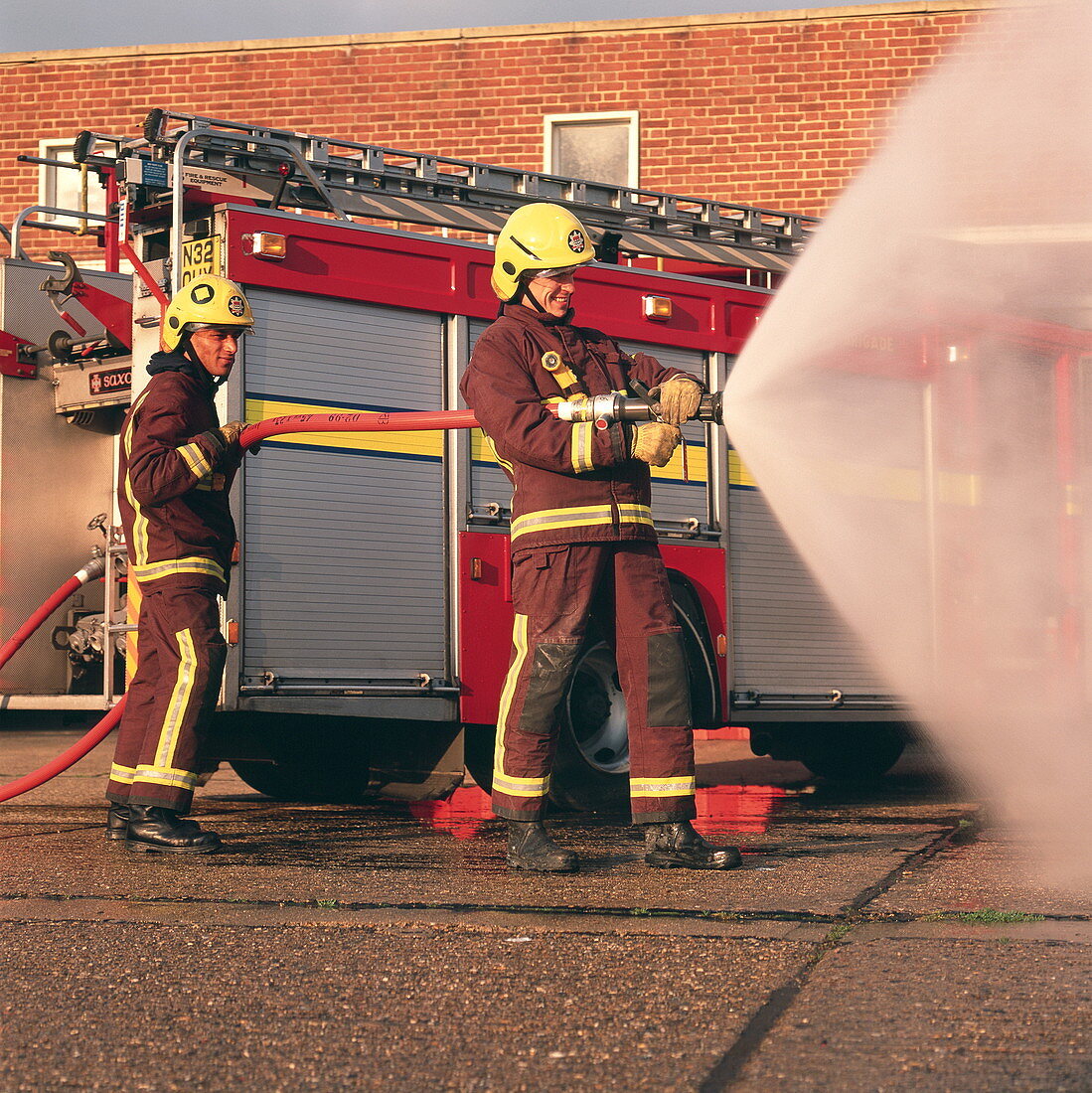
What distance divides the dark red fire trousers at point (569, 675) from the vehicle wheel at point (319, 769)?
2384 millimetres

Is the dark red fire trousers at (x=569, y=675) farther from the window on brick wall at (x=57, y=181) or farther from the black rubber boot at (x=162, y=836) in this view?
the window on brick wall at (x=57, y=181)

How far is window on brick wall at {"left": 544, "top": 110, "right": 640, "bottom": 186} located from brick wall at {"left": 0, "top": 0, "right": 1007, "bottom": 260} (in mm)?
105

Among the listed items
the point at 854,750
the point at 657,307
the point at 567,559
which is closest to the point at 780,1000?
the point at 567,559

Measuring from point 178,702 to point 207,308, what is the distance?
129 cm

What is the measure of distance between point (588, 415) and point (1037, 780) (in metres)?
2.48

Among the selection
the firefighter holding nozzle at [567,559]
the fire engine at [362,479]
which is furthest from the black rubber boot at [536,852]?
the fire engine at [362,479]

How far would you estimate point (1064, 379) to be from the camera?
7.67 m

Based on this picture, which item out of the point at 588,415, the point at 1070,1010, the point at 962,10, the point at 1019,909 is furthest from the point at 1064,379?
the point at 962,10

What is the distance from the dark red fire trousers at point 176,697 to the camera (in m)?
5.09

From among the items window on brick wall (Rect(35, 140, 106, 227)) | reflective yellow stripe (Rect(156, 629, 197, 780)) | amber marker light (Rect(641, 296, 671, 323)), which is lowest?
reflective yellow stripe (Rect(156, 629, 197, 780))

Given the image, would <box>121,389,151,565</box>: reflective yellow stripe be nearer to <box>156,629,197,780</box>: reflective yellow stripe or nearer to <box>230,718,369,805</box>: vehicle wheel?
<box>156,629,197,780</box>: reflective yellow stripe

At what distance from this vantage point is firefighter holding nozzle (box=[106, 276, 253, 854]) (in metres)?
5.11

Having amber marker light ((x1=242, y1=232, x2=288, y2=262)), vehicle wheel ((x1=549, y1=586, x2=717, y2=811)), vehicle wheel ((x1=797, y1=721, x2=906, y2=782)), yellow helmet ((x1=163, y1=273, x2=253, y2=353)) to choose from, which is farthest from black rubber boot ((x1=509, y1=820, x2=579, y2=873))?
vehicle wheel ((x1=797, y1=721, x2=906, y2=782))

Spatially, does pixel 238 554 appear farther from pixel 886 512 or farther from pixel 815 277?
pixel 886 512
